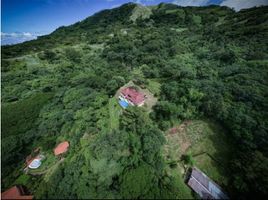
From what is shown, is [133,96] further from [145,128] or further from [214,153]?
[214,153]

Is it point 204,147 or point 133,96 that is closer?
point 204,147

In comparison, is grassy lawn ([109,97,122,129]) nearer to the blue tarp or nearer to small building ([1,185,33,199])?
the blue tarp

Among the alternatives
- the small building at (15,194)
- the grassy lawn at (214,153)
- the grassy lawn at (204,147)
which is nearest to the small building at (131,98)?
the grassy lawn at (204,147)

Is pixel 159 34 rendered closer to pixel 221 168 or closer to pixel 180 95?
pixel 180 95

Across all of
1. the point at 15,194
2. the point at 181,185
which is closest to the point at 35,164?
the point at 15,194

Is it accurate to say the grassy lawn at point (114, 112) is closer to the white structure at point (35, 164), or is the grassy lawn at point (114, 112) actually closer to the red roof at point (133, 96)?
the red roof at point (133, 96)

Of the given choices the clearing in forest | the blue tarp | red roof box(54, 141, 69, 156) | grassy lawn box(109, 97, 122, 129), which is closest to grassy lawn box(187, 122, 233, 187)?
the clearing in forest
